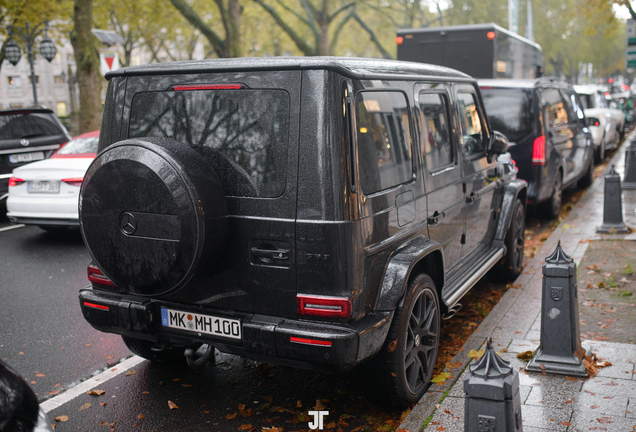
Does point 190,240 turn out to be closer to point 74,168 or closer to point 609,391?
point 609,391

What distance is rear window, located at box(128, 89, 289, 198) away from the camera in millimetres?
3477

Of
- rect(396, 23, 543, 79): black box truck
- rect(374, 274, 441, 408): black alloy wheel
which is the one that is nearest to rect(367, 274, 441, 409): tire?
rect(374, 274, 441, 408): black alloy wheel

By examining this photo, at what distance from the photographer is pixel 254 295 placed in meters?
3.62

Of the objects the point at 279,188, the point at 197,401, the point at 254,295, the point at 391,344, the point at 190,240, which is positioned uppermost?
the point at 279,188

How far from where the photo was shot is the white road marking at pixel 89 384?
13.9 ft

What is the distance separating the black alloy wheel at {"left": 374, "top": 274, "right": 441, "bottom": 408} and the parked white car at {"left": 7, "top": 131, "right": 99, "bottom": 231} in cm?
573

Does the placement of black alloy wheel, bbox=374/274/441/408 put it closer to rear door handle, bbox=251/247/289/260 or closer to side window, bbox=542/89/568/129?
Answer: rear door handle, bbox=251/247/289/260

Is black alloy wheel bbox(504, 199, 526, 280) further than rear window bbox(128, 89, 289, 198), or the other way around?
black alloy wheel bbox(504, 199, 526, 280)

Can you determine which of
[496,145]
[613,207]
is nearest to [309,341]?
[496,145]

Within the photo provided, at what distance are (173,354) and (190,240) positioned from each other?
5.57 ft

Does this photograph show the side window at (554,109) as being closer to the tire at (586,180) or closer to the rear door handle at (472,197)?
the tire at (586,180)

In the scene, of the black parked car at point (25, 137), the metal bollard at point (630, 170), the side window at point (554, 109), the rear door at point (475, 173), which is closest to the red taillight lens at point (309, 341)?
the rear door at point (475, 173)

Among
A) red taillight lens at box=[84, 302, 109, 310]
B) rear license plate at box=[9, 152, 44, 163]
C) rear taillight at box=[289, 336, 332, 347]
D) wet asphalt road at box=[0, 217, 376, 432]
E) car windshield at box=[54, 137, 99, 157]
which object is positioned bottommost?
wet asphalt road at box=[0, 217, 376, 432]

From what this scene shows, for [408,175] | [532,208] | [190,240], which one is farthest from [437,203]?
[532,208]
